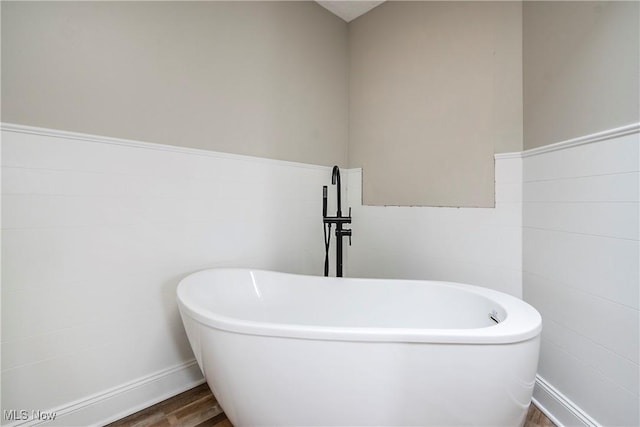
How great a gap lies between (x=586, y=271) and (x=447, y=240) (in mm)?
708

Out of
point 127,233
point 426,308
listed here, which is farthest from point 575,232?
point 127,233

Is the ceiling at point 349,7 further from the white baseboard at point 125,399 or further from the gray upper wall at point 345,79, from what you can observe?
the white baseboard at point 125,399

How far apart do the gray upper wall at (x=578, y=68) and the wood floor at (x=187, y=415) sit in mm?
1345

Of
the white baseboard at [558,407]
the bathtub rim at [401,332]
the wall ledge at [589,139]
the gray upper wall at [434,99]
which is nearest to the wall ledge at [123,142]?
the gray upper wall at [434,99]

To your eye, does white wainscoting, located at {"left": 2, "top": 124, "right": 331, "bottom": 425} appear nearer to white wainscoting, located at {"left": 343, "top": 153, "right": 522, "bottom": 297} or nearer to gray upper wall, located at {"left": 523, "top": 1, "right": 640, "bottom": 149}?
white wainscoting, located at {"left": 343, "top": 153, "right": 522, "bottom": 297}

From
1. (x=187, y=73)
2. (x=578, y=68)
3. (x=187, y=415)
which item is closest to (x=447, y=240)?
(x=578, y=68)

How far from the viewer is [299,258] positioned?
217 centimetres

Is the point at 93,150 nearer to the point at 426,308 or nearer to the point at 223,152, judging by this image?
the point at 223,152

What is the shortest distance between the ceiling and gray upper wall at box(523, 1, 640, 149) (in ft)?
3.78

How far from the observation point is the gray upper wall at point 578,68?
1.07 metres

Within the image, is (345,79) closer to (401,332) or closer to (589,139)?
(589,139)

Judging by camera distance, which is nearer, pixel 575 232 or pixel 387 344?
pixel 387 344

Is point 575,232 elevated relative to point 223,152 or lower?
lower

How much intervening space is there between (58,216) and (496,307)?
1.86 metres
